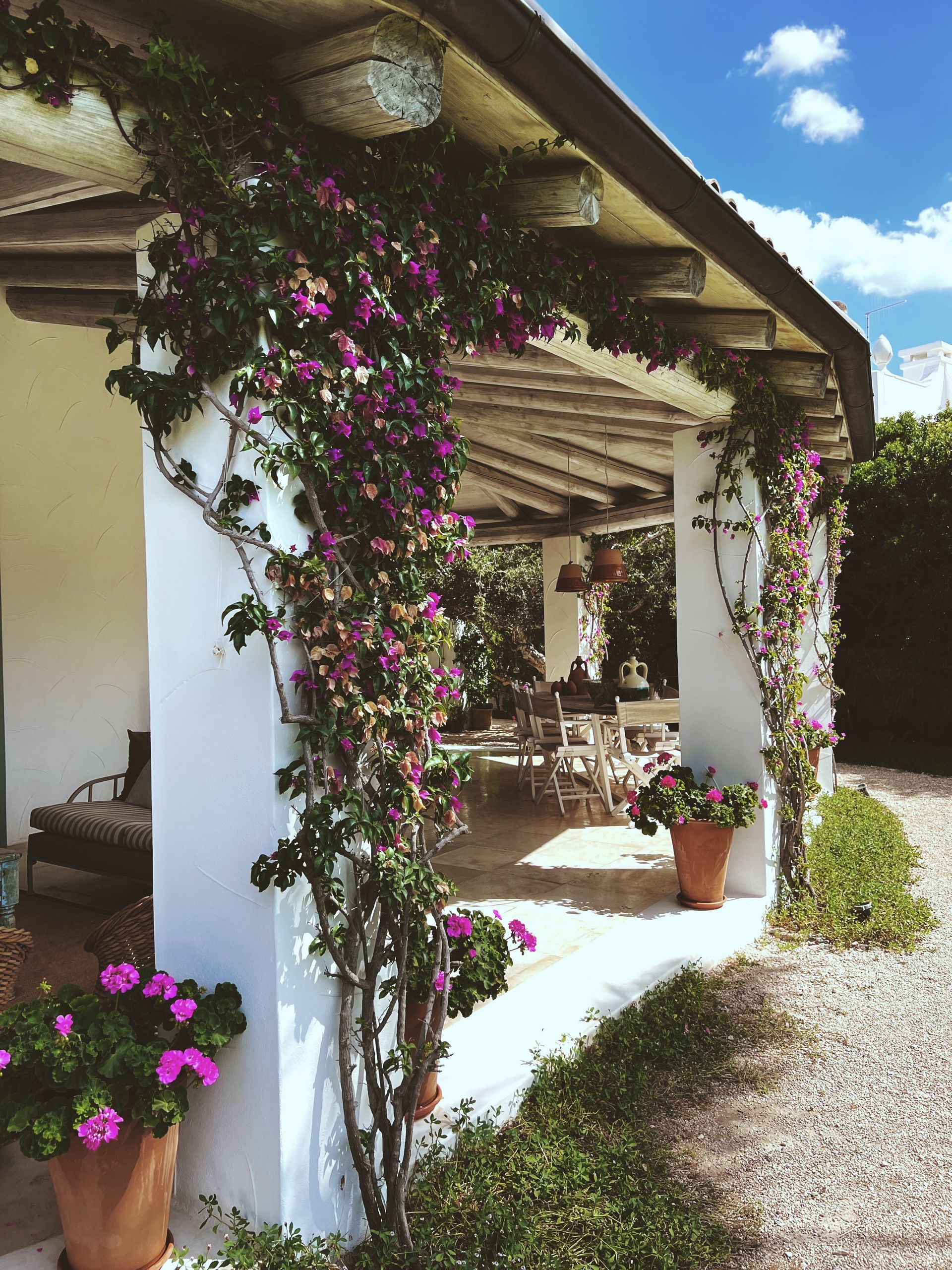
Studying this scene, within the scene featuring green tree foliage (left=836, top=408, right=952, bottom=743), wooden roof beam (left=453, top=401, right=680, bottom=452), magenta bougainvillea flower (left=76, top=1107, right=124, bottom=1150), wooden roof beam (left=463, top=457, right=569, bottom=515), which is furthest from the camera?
green tree foliage (left=836, top=408, right=952, bottom=743)

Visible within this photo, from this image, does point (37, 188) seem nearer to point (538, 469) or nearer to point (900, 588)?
point (538, 469)

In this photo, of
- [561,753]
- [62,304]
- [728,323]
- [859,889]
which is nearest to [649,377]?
[728,323]

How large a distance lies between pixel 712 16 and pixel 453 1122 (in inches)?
703

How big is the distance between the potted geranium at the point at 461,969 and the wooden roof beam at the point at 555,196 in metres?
2.11

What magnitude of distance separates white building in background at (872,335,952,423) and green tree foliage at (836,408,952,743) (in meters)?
3.90

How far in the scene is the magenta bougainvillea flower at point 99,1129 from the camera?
5.93ft

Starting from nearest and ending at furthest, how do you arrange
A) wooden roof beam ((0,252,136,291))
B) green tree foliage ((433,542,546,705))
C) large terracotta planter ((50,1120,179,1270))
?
large terracotta planter ((50,1120,179,1270)), wooden roof beam ((0,252,136,291)), green tree foliage ((433,542,546,705))

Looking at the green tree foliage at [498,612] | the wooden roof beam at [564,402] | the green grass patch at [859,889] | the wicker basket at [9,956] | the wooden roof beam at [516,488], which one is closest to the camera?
the wicker basket at [9,956]

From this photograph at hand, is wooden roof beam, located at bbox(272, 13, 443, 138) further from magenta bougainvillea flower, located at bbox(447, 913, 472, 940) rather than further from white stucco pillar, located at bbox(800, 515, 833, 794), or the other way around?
white stucco pillar, located at bbox(800, 515, 833, 794)

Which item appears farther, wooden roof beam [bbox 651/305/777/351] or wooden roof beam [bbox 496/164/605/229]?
wooden roof beam [bbox 651/305/777/351]

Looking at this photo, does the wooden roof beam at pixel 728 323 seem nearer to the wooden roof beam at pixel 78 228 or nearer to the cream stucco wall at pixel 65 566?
the wooden roof beam at pixel 78 228

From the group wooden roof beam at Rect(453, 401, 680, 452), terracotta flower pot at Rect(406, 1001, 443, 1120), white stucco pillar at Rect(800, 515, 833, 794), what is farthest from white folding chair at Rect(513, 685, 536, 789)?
terracotta flower pot at Rect(406, 1001, 443, 1120)

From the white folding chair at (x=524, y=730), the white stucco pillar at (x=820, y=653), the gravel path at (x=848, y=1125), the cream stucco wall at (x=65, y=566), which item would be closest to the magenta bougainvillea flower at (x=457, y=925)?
the gravel path at (x=848, y=1125)

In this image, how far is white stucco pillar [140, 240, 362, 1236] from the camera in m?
2.05
